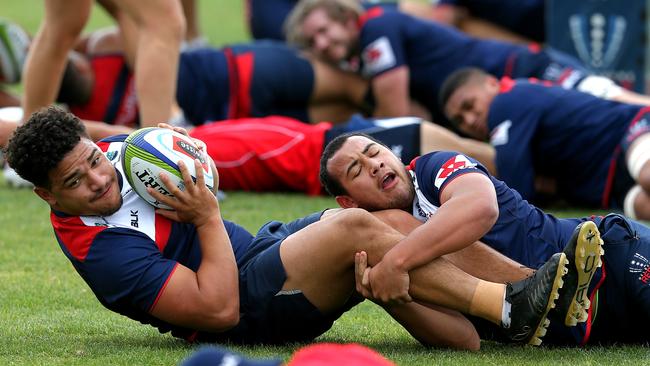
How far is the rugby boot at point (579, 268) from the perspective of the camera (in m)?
3.93

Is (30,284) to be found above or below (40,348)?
below

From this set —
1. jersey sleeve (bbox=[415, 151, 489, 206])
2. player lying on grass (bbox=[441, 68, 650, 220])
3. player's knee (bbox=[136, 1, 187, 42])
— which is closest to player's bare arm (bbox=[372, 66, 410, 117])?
player lying on grass (bbox=[441, 68, 650, 220])

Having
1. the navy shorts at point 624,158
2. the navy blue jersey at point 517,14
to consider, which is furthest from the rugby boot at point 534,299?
the navy blue jersey at point 517,14

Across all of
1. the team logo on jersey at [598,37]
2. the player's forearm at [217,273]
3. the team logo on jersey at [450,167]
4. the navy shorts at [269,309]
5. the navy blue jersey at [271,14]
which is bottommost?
the navy blue jersey at [271,14]

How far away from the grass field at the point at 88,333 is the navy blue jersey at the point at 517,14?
5222 mm

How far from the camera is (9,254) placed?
5.91 m

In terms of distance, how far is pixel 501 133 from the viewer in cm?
732

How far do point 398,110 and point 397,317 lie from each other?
4.93 metres

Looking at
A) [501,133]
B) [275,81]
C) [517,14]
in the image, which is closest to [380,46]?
[275,81]

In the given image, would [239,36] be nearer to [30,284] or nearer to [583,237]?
[30,284]

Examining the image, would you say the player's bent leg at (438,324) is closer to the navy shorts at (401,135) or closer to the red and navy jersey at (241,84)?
the navy shorts at (401,135)

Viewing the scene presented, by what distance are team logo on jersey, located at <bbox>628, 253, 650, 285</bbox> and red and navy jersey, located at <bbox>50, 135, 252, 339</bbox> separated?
1.55m

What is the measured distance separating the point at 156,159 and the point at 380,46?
16.6 ft

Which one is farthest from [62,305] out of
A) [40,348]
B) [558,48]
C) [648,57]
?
[648,57]
